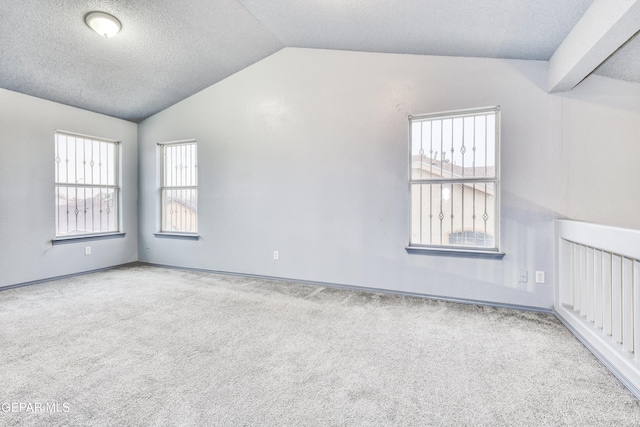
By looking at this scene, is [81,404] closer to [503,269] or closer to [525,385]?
[525,385]

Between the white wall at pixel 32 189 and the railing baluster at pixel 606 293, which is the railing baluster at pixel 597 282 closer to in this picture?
the railing baluster at pixel 606 293

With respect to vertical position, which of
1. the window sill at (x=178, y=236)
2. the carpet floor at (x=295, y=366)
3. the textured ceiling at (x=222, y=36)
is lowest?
the carpet floor at (x=295, y=366)

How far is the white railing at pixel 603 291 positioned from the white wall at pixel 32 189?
5.87 m

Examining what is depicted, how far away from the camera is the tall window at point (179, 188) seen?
478 centimetres

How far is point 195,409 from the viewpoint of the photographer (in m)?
1.53

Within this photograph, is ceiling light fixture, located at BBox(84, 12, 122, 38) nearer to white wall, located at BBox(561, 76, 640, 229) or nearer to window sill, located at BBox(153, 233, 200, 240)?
window sill, located at BBox(153, 233, 200, 240)

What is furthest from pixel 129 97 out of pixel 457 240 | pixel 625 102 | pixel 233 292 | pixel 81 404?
pixel 625 102

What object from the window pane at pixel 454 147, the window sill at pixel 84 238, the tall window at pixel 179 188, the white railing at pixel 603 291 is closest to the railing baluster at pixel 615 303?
the white railing at pixel 603 291

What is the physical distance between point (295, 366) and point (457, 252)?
2105 mm

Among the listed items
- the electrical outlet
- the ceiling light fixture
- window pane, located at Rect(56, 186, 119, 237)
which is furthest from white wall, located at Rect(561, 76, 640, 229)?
window pane, located at Rect(56, 186, 119, 237)

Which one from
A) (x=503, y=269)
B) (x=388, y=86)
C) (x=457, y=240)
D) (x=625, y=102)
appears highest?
(x=388, y=86)

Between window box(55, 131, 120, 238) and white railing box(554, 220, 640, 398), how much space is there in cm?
589

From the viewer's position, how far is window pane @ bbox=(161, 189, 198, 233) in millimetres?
4812

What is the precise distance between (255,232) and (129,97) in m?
2.62
